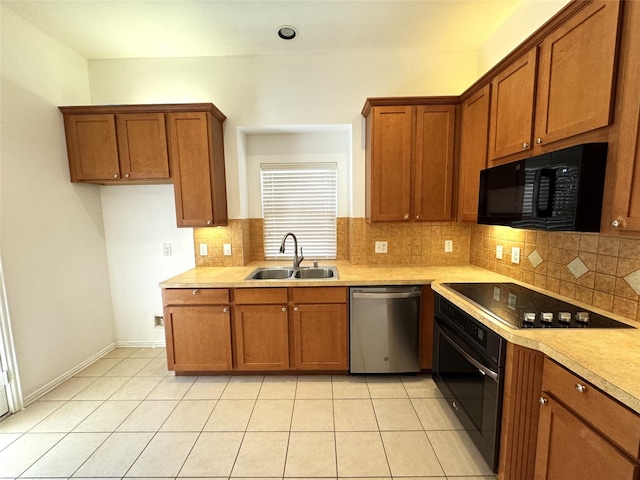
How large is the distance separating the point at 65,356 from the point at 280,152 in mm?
2819

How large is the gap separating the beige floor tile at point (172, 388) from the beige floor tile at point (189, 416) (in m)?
0.14

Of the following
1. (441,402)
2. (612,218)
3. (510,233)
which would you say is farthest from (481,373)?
(510,233)

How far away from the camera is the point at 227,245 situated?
110 inches

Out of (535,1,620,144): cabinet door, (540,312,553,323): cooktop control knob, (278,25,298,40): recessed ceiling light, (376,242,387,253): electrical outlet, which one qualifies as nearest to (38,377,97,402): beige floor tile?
(376,242,387,253): electrical outlet

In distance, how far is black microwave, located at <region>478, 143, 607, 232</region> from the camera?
1178mm

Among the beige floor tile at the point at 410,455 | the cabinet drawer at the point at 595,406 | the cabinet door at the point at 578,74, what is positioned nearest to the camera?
the cabinet drawer at the point at 595,406

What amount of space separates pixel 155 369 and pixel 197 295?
987 millimetres

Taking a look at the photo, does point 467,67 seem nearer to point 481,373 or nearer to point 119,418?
point 481,373

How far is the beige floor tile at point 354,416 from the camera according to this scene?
5.92ft

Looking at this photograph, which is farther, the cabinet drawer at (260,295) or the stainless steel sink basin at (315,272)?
the stainless steel sink basin at (315,272)

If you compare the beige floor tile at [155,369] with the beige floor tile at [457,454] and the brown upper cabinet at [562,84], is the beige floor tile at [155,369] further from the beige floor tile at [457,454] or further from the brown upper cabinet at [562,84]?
the brown upper cabinet at [562,84]

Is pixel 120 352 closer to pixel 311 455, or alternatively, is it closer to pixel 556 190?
pixel 311 455

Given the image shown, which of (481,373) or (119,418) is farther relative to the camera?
(119,418)

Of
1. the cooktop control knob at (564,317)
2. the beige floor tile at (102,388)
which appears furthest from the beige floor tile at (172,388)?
the cooktop control knob at (564,317)
